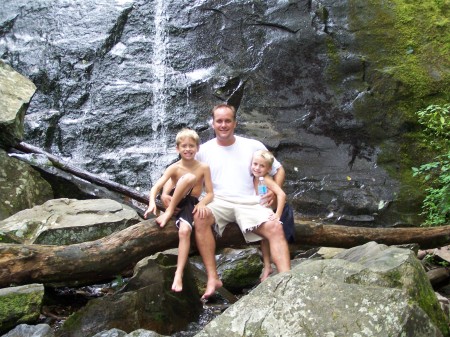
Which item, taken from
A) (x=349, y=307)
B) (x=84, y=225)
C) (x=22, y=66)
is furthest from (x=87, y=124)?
(x=349, y=307)

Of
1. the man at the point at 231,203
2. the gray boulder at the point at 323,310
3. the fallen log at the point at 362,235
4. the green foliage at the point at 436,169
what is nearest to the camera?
the gray boulder at the point at 323,310

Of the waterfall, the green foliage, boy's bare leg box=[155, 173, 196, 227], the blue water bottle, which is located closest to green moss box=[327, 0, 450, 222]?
the green foliage

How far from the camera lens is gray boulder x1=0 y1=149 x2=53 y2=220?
7.16 m

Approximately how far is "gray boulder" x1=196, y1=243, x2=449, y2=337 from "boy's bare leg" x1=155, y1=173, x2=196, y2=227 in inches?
55.7

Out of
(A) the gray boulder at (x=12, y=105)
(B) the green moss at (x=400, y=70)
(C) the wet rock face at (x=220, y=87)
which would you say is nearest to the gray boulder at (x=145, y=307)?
(A) the gray boulder at (x=12, y=105)

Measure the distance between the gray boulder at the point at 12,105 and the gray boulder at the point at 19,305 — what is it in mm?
3602

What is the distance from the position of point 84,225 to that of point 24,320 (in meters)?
1.38

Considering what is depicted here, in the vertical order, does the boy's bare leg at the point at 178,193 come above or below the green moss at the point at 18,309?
above

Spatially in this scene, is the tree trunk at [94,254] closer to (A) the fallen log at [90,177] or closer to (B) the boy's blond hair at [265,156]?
(B) the boy's blond hair at [265,156]

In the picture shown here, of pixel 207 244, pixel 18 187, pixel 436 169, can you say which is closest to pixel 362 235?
pixel 207 244

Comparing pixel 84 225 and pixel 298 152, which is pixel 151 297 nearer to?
pixel 84 225

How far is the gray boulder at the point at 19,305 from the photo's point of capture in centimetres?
445

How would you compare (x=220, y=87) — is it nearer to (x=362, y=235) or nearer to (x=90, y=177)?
(x=90, y=177)

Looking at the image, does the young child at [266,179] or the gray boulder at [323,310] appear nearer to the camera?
the gray boulder at [323,310]
